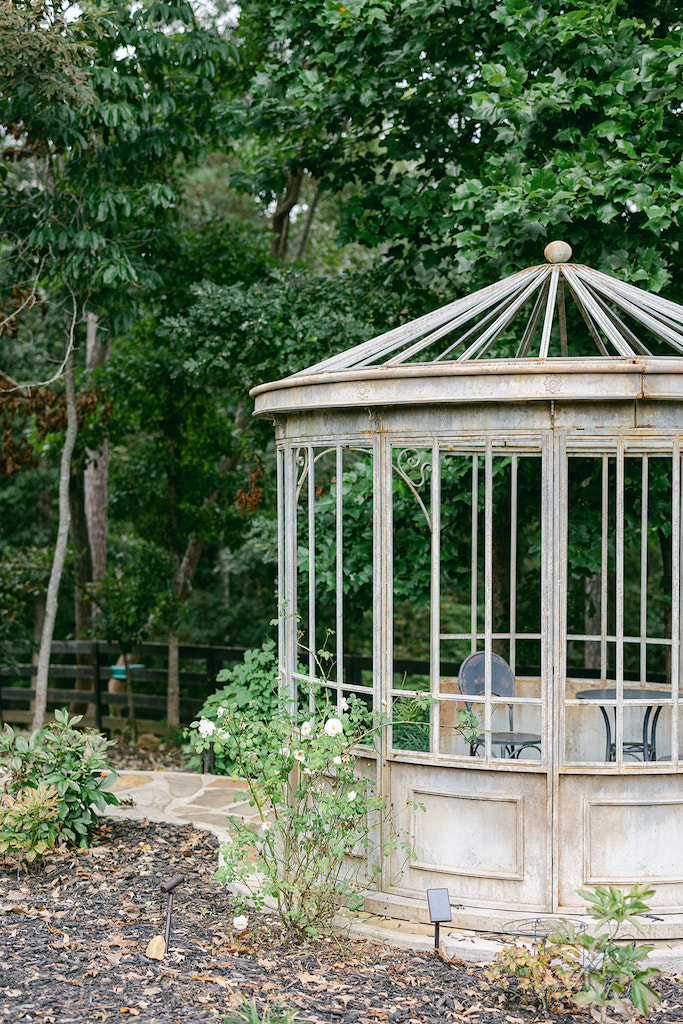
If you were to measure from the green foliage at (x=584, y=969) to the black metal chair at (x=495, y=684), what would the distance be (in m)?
1.40

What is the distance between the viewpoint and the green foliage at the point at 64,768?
6.18 m

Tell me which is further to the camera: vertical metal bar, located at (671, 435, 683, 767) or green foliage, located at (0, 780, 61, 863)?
green foliage, located at (0, 780, 61, 863)

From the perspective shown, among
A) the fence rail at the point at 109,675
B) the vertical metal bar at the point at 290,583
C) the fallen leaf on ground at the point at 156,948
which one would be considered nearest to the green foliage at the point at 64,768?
the vertical metal bar at the point at 290,583

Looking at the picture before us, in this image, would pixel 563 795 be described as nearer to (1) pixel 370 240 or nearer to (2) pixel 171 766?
(1) pixel 370 240

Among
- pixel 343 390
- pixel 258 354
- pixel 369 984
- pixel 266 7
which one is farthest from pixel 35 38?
pixel 369 984

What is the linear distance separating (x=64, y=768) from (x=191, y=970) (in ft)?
7.20

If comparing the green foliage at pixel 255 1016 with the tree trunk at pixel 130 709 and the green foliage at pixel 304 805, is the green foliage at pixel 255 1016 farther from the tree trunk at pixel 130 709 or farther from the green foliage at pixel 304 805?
the tree trunk at pixel 130 709

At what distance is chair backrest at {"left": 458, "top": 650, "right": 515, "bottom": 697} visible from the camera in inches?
223

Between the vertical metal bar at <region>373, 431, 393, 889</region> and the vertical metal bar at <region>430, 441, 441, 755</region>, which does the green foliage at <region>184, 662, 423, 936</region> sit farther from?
Answer: the vertical metal bar at <region>430, 441, 441, 755</region>

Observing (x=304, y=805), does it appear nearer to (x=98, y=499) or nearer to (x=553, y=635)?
(x=553, y=635)

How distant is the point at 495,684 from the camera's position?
595cm

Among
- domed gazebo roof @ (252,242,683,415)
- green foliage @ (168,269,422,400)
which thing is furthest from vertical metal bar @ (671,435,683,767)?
green foliage @ (168,269,422,400)

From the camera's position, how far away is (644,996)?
3908 millimetres

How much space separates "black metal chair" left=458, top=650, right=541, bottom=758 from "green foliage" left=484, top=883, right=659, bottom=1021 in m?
1.40
